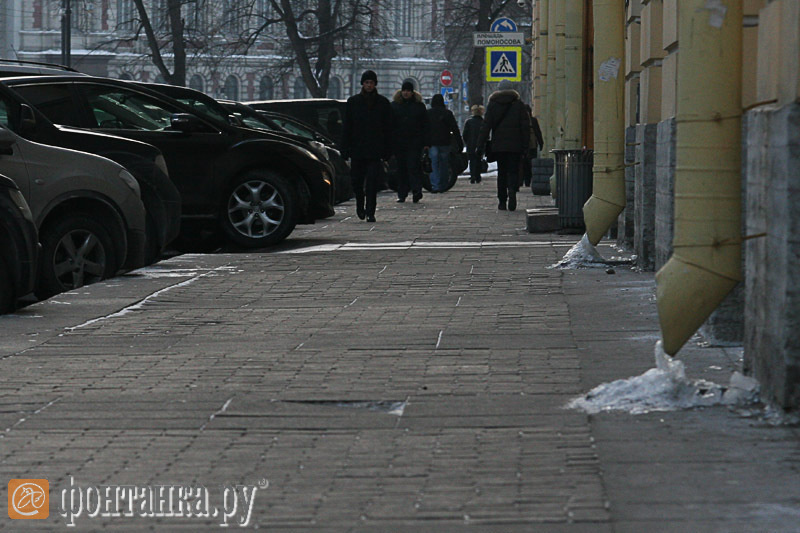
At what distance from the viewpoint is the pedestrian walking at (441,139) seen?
26969 mm

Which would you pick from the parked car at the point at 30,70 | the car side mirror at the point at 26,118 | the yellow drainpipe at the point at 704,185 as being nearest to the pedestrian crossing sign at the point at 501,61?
the parked car at the point at 30,70

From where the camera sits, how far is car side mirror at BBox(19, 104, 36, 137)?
11.3 m

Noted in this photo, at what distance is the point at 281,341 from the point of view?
775 centimetres

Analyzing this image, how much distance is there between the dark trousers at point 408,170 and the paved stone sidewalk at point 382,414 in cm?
1311

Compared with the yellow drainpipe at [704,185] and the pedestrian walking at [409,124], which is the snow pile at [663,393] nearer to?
the yellow drainpipe at [704,185]

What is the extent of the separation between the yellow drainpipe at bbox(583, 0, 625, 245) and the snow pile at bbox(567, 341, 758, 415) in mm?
6296

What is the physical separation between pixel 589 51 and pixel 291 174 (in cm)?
588

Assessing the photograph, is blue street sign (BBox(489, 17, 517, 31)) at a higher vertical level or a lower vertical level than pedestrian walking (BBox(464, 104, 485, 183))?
higher

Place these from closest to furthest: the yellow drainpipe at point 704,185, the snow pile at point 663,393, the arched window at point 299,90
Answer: the snow pile at point 663,393 < the yellow drainpipe at point 704,185 < the arched window at point 299,90

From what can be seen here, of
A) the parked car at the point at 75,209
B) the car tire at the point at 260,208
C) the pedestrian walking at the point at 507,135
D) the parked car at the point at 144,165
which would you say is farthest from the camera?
the pedestrian walking at the point at 507,135

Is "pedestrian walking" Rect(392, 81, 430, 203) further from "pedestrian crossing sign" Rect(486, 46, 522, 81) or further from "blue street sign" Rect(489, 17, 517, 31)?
"blue street sign" Rect(489, 17, 517, 31)

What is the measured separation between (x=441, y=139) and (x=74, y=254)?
17.1 metres

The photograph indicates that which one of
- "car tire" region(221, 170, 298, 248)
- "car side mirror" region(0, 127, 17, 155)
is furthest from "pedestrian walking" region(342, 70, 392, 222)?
"car side mirror" region(0, 127, 17, 155)

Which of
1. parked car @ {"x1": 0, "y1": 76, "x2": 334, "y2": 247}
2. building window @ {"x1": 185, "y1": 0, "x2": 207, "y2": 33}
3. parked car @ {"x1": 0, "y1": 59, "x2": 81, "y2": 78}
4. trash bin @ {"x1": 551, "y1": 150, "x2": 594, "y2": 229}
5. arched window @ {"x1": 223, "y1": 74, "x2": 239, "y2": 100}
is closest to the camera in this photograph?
parked car @ {"x1": 0, "y1": 76, "x2": 334, "y2": 247}
